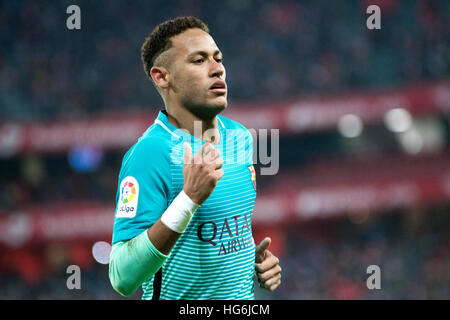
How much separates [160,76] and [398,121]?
678 inches

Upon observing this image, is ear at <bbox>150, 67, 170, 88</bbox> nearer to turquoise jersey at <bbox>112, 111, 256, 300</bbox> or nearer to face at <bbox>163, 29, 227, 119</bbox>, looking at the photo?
face at <bbox>163, 29, 227, 119</bbox>

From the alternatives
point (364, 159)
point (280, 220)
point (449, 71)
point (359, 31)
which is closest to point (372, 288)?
point (280, 220)

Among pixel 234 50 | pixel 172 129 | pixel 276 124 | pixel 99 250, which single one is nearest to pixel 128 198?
pixel 172 129

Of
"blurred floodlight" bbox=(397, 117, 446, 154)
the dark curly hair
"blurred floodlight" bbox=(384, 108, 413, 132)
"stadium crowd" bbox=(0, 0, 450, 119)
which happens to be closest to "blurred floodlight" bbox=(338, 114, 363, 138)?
"blurred floodlight" bbox=(384, 108, 413, 132)

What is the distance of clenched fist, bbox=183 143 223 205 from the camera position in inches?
98.8

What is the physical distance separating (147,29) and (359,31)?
23.1ft

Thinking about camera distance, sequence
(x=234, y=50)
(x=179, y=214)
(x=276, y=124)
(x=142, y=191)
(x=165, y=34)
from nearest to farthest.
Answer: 1. (x=179, y=214)
2. (x=142, y=191)
3. (x=165, y=34)
4. (x=276, y=124)
5. (x=234, y=50)

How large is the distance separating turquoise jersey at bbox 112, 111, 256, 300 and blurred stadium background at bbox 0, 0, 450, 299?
46.7 ft

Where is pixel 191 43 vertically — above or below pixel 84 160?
below

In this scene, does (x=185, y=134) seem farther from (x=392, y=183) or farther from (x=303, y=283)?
(x=392, y=183)

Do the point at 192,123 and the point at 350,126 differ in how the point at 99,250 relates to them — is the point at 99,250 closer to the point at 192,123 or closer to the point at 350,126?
the point at 350,126

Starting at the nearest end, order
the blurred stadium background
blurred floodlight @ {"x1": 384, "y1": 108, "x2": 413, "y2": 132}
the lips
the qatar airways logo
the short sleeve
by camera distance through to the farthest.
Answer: the short sleeve → the qatar airways logo → the lips → the blurred stadium background → blurred floodlight @ {"x1": 384, "y1": 108, "x2": 413, "y2": 132}

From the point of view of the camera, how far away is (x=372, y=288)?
629 inches

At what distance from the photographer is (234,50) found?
19.2 m
